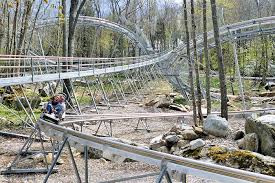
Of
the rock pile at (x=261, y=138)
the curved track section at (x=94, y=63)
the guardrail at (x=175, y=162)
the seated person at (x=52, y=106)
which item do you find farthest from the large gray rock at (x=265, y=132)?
the curved track section at (x=94, y=63)

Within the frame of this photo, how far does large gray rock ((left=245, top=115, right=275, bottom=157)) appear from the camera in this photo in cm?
1112

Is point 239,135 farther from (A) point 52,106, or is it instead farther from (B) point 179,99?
(B) point 179,99

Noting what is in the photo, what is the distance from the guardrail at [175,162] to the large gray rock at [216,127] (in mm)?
8205

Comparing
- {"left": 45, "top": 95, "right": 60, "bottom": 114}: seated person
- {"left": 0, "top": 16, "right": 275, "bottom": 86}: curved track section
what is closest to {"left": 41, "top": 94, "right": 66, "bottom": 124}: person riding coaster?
{"left": 45, "top": 95, "right": 60, "bottom": 114}: seated person

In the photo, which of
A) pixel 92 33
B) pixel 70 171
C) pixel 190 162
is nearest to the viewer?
pixel 190 162

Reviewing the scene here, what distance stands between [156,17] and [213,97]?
123ft

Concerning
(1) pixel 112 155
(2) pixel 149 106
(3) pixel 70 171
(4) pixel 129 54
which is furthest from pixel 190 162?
(4) pixel 129 54

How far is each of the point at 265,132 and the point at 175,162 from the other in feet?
25.8

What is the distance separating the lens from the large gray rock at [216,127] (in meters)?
13.7

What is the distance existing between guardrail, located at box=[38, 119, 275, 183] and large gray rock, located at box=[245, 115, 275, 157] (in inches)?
268

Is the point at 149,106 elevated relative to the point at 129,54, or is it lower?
lower

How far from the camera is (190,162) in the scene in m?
4.20

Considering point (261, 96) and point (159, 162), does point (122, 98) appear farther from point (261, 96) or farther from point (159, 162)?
point (159, 162)

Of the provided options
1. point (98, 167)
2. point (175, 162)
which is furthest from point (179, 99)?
point (175, 162)
